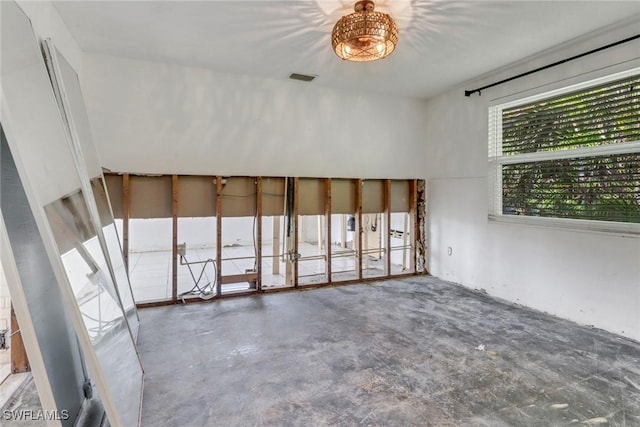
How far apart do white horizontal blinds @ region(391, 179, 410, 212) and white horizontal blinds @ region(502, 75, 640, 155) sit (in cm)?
162

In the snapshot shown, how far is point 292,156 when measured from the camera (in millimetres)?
4648

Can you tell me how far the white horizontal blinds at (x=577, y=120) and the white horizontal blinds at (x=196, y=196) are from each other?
3.85 metres

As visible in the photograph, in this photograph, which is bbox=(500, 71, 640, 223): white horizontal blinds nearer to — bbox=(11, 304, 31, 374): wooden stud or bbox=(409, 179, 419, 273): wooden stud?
bbox=(409, 179, 419, 273): wooden stud

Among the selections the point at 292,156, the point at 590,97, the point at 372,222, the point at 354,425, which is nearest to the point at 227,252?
the point at 372,222

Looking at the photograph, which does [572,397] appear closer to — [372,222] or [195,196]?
[195,196]

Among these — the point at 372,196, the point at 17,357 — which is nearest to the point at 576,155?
the point at 372,196

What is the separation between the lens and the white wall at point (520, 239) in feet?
10.3

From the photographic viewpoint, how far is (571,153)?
3457mm

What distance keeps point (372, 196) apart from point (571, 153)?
256 cm

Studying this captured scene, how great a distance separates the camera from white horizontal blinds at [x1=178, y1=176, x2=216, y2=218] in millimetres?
4105

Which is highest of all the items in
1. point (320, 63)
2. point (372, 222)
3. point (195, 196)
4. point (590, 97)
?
point (320, 63)

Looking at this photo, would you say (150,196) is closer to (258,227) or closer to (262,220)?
(258,227)

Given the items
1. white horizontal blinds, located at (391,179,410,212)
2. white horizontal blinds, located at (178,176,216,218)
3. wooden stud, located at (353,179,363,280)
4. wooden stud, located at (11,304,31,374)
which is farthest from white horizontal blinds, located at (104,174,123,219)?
white horizontal blinds, located at (391,179,410,212)

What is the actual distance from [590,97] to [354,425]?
12.6ft
